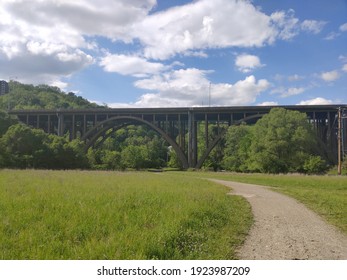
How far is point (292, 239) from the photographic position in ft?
21.6

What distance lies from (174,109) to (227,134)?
1049cm

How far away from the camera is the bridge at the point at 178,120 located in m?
55.7

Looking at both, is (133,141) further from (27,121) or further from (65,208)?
(65,208)

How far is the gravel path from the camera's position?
5.49 metres

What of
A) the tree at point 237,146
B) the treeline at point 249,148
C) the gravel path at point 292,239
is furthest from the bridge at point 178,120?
the gravel path at point 292,239

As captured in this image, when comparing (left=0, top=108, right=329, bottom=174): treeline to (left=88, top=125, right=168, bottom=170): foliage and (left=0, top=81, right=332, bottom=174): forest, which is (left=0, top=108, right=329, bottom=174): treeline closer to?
(left=0, top=81, right=332, bottom=174): forest

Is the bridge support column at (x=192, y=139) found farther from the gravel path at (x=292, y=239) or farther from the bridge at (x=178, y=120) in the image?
the gravel path at (x=292, y=239)

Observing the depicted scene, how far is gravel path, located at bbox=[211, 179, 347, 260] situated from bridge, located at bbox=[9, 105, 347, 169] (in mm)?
A: 48963

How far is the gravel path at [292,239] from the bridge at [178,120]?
49.0 m

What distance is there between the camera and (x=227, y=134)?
5834 centimetres

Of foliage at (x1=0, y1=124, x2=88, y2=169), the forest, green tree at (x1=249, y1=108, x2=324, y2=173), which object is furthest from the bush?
foliage at (x1=0, y1=124, x2=88, y2=169)

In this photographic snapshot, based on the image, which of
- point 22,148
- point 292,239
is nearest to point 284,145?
point 22,148

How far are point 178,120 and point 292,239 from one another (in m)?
54.4
